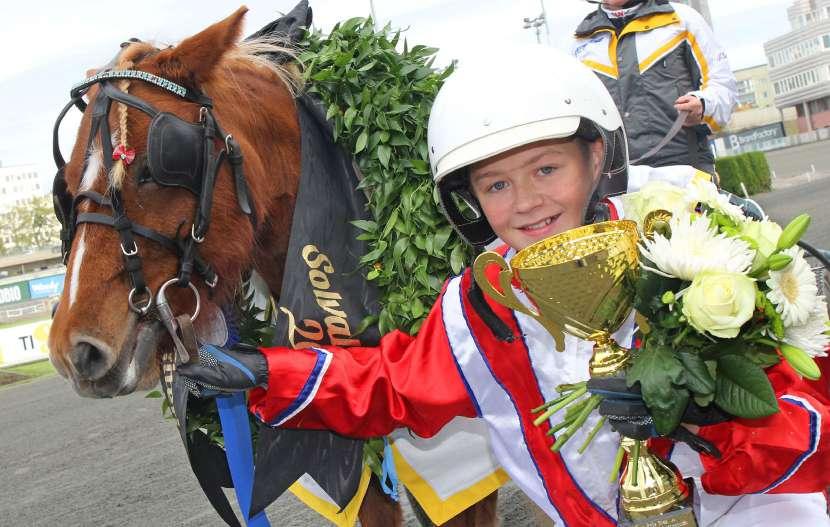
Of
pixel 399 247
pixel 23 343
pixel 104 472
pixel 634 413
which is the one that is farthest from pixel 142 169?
pixel 23 343

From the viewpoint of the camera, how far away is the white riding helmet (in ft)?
6.84

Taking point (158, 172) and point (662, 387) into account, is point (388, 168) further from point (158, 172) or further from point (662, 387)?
point (662, 387)

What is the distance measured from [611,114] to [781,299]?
73cm

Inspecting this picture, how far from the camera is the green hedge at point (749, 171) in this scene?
805 inches

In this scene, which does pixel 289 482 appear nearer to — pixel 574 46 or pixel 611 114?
pixel 611 114

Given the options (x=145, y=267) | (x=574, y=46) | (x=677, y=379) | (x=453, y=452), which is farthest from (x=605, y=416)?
(x=574, y=46)

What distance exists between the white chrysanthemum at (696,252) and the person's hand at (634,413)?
0.24 meters

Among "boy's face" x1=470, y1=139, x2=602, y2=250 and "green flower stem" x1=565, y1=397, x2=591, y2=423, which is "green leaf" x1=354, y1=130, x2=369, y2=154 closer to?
"boy's face" x1=470, y1=139, x2=602, y2=250

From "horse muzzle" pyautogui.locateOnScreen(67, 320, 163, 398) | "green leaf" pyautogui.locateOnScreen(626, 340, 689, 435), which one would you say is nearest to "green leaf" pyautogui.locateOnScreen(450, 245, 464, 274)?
"horse muzzle" pyautogui.locateOnScreen(67, 320, 163, 398)

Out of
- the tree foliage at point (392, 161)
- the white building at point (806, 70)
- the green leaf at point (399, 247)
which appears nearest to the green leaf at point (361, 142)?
the tree foliage at point (392, 161)

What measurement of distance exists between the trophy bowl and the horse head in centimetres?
93

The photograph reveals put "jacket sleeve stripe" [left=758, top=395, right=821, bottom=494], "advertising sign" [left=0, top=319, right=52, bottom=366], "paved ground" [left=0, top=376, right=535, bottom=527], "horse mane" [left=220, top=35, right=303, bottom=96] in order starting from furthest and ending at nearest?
"advertising sign" [left=0, top=319, right=52, bottom=366], "paved ground" [left=0, top=376, right=535, bottom=527], "horse mane" [left=220, top=35, right=303, bottom=96], "jacket sleeve stripe" [left=758, top=395, right=821, bottom=494]

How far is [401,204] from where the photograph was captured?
258cm

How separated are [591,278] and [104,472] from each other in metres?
5.54
